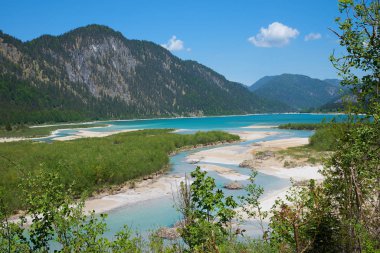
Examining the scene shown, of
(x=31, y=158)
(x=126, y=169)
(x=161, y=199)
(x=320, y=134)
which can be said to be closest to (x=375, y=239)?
(x=161, y=199)

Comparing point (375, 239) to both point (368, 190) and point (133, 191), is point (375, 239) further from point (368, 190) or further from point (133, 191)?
point (133, 191)

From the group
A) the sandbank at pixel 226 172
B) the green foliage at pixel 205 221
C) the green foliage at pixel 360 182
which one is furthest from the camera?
the sandbank at pixel 226 172

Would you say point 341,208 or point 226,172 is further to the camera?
point 226,172

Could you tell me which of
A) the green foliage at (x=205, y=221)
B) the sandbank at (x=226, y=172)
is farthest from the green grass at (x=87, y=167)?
the green foliage at (x=205, y=221)

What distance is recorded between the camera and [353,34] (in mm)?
9578

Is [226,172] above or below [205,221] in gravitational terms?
below

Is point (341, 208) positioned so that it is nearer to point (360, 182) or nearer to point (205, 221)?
point (360, 182)

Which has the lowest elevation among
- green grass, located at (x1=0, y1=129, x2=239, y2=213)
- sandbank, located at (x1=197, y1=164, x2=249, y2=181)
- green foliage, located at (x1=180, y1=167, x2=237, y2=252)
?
sandbank, located at (x1=197, y1=164, x2=249, y2=181)

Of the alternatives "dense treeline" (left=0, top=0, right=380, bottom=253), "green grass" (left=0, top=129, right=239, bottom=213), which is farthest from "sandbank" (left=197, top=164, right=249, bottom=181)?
"dense treeline" (left=0, top=0, right=380, bottom=253)

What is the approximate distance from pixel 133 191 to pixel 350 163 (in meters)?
27.3

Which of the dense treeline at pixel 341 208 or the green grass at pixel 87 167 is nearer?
the dense treeline at pixel 341 208

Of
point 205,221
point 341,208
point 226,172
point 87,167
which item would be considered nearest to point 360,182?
point 341,208

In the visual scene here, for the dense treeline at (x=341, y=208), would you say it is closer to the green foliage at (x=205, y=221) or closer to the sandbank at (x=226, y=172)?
the green foliage at (x=205, y=221)

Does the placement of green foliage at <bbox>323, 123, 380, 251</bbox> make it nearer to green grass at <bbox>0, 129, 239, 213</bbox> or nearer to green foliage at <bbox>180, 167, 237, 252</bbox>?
green foliage at <bbox>180, 167, 237, 252</bbox>
